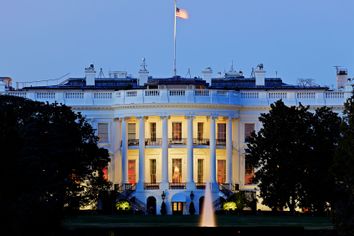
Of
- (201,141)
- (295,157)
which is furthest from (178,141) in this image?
(295,157)

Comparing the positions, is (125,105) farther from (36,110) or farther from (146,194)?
(36,110)

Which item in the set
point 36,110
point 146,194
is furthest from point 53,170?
point 146,194

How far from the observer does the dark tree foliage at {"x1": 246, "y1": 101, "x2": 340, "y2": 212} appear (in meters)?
111

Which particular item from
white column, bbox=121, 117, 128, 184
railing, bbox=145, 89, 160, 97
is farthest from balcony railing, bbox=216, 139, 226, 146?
white column, bbox=121, 117, 128, 184

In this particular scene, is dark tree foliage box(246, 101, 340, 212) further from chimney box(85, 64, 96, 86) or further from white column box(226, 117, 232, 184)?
chimney box(85, 64, 96, 86)

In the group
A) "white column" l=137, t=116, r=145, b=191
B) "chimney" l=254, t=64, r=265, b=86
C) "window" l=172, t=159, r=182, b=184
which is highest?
"chimney" l=254, t=64, r=265, b=86

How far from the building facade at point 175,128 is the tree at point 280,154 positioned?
18.9 m

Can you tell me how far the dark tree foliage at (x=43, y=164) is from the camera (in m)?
70.8

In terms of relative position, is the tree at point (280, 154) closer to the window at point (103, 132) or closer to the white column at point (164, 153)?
the white column at point (164, 153)

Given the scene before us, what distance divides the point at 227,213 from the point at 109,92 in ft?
78.9

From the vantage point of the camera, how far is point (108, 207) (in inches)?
5000

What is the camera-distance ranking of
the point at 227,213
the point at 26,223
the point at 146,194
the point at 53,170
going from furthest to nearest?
the point at 146,194, the point at 227,213, the point at 53,170, the point at 26,223

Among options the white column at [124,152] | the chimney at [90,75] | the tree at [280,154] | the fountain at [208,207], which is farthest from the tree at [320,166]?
the chimney at [90,75]

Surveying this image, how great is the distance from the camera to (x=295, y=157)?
368 feet
